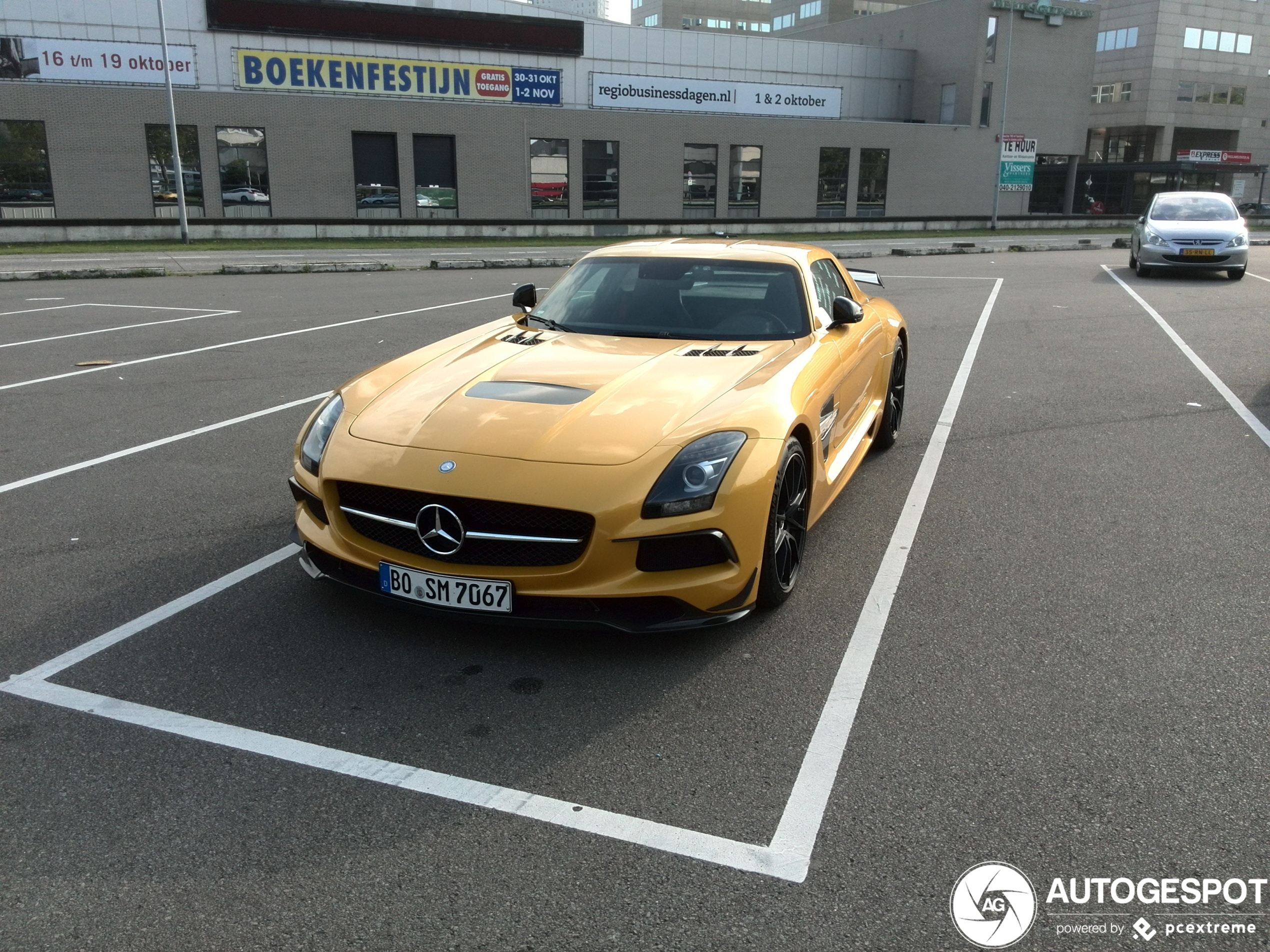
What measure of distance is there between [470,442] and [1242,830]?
2.84m

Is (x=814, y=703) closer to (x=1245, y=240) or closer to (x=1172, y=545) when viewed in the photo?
(x=1172, y=545)

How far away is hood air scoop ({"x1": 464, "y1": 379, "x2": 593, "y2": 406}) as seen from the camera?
441 cm

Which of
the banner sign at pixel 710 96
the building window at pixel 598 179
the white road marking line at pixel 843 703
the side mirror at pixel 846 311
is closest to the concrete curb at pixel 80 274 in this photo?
the side mirror at pixel 846 311

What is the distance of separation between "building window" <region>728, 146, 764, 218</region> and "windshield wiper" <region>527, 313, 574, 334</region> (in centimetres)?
4158

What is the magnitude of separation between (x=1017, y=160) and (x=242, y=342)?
45.4 m

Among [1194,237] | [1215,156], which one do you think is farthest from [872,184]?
[1215,156]

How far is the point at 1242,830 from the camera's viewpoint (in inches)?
115

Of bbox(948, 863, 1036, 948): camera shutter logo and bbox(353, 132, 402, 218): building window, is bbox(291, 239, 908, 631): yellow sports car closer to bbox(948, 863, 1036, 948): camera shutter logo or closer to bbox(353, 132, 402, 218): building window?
bbox(948, 863, 1036, 948): camera shutter logo

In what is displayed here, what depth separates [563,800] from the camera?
10.1ft

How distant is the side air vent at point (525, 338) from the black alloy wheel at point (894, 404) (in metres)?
2.48

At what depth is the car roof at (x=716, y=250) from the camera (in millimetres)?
5926

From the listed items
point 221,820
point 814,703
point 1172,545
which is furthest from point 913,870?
point 1172,545

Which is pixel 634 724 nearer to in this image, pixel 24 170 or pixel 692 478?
pixel 692 478

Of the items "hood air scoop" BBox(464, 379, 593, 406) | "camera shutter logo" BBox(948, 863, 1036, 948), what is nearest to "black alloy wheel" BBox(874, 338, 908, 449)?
"hood air scoop" BBox(464, 379, 593, 406)
